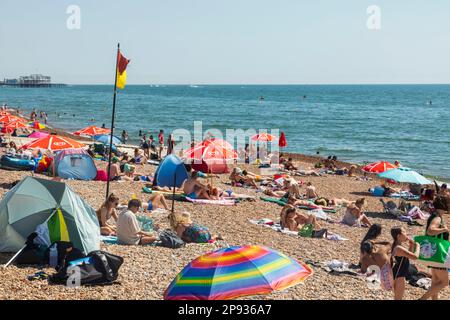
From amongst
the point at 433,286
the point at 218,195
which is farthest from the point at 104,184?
the point at 433,286

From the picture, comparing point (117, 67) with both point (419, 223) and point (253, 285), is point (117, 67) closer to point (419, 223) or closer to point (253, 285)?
point (253, 285)

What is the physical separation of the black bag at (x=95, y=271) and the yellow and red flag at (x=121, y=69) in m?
4.91

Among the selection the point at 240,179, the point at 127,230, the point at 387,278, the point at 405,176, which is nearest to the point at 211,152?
the point at 240,179

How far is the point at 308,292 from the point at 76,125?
154 ft

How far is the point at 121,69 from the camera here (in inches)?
458

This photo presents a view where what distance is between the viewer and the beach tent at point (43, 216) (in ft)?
28.0

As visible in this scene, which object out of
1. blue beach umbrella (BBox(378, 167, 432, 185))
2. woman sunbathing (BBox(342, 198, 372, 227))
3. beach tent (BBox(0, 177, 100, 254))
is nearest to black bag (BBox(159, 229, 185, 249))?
beach tent (BBox(0, 177, 100, 254))

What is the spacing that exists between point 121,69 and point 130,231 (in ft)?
12.4

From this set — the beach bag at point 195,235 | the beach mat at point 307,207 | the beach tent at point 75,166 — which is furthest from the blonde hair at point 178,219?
the beach tent at point 75,166

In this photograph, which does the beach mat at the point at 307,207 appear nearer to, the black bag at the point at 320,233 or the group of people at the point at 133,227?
the black bag at the point at 320,233

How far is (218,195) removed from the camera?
51.2ft

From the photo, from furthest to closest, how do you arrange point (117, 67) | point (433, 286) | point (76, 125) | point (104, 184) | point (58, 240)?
1. point (76, 125)
2. point (104, 184)
3. point (117, 67)
4. point (58, 240)
5. point (433, 286)

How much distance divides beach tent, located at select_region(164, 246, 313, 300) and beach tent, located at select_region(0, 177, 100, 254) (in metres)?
3.52

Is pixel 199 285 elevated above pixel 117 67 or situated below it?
below
